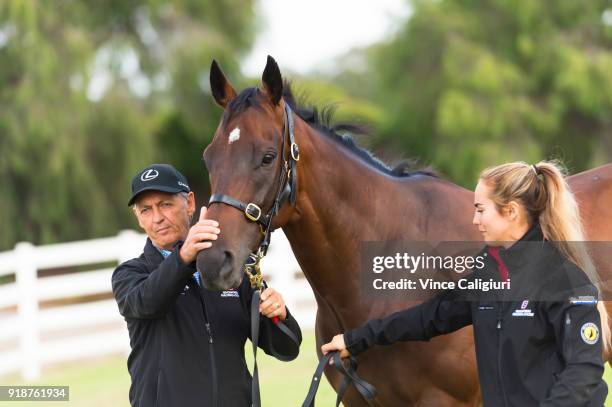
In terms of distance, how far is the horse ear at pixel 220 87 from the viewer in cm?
320

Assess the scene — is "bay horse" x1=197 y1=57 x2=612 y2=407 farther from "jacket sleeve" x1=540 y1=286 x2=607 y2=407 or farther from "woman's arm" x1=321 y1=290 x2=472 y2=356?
"jacket sleeve" x1=540 y1=286 x2=607 y2=407

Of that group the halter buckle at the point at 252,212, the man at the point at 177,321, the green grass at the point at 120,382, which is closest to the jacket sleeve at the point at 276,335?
the man at the point at 177,321

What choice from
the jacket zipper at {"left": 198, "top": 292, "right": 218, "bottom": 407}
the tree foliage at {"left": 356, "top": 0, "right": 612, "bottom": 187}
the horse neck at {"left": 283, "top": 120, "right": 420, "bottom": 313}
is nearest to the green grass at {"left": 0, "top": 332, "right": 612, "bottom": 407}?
the horse neck at {"left": 283, "top": 120, "right": 420, "bottom": 313}

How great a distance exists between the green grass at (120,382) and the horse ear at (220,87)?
11.6 feet

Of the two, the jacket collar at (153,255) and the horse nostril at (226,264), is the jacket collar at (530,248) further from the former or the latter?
the jacket collar at (153,255)

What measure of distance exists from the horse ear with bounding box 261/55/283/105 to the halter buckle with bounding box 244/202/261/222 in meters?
0.49

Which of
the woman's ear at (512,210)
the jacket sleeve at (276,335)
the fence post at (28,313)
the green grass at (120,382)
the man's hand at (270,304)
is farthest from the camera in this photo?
the fence post at (28,313)

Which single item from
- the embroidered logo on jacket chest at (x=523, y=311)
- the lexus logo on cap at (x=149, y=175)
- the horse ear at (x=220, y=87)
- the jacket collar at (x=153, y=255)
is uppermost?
the horse ear at (x=220, y=87)

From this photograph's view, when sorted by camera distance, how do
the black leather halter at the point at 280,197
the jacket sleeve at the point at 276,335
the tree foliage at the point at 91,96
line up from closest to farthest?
the black leather halter at the point at 280,197 → the jacket sleeve at the point at 276,335 → the tree foliage at the point at 91,96

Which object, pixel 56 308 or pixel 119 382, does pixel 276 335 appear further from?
pixel 56 308

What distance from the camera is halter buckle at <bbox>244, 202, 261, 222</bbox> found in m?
2.88

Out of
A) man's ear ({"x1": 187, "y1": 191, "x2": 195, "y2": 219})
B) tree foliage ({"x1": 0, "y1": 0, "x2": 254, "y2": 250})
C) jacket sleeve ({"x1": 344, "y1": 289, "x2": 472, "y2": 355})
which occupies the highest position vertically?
tree foliage ({"x1": 0, "y1": 0, "x2": 254, "y2": 250})

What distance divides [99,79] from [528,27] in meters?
10.1

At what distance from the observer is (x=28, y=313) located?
8516 mm
